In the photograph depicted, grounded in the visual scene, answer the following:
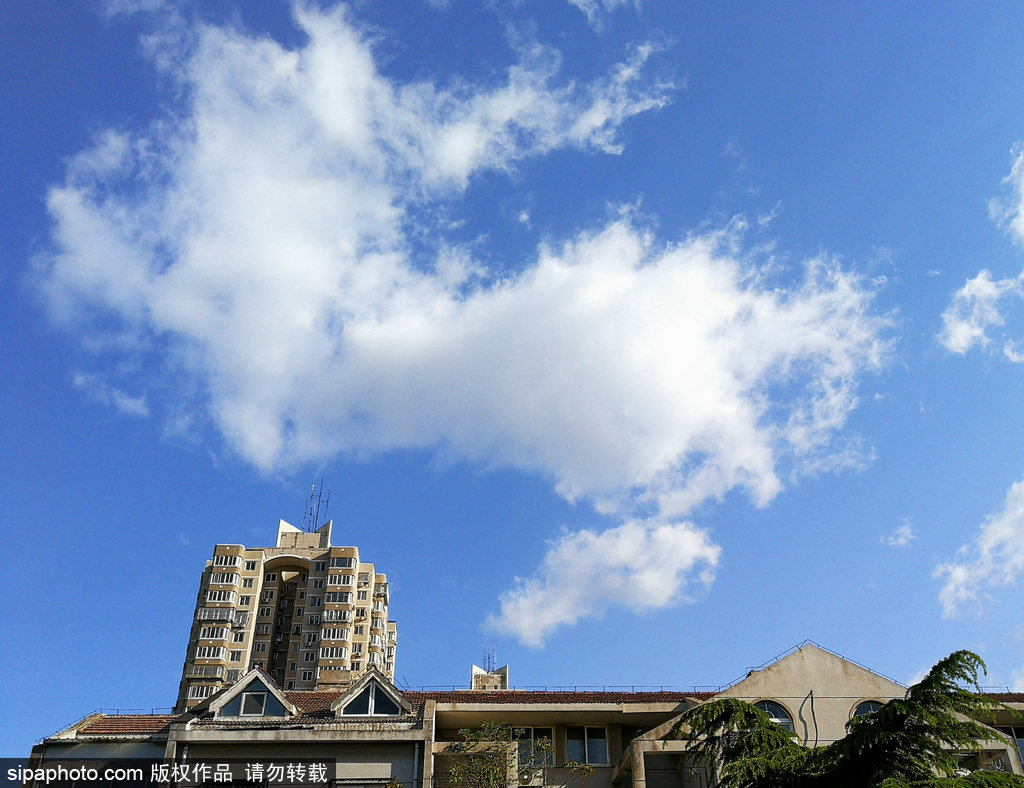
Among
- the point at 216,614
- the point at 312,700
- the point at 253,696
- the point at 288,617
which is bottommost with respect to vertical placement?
the point at 253,696

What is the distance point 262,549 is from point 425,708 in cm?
6139

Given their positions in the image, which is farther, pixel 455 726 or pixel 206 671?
pixel 206 671

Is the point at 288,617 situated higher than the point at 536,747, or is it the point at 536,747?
the point at 288,617

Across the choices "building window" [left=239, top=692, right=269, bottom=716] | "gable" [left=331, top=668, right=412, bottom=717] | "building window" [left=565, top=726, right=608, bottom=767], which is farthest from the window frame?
"building window" [left=565, top=726, right=608, bottom=767]

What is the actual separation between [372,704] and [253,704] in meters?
4.62

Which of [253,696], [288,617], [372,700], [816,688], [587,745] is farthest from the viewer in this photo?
[288,617]

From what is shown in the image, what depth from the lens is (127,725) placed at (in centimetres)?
3100

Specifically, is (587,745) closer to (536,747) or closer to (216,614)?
(536,747)

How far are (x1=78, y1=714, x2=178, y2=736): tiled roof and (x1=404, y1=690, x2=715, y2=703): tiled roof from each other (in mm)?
9680

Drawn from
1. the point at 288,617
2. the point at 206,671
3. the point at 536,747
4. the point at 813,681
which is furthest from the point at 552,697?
the point at 288,617

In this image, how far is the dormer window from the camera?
2983cm

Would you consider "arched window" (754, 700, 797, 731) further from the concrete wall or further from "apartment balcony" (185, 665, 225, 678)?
"apartment balcony" (185, 665, 225, 678)

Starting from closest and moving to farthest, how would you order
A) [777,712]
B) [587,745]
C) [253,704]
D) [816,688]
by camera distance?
[777,712] → [816,688] → [253,704] → [587,745]

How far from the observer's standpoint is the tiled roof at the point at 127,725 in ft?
98.3
